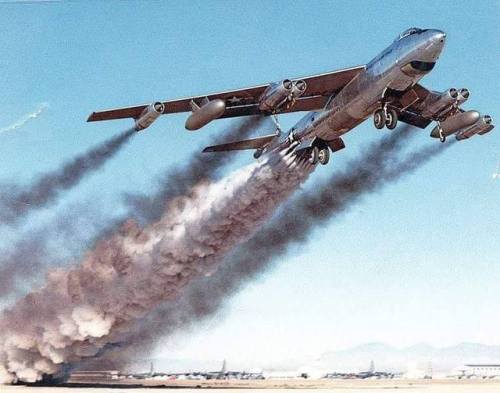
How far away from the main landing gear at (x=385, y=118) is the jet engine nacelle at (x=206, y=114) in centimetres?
495

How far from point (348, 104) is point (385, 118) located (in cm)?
121

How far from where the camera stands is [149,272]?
2748cm

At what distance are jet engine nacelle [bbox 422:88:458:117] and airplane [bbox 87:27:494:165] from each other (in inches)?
1.3

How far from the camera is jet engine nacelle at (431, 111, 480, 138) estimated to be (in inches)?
978

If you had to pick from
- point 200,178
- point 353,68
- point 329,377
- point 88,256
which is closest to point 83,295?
point 88,256

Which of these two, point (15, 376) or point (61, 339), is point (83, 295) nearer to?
point (61, 339)

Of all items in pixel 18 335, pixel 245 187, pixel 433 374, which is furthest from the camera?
pixel 433 374

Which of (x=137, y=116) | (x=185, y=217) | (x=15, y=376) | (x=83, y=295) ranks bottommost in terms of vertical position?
(x=15, y=376)

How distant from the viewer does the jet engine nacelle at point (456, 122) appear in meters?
24.8

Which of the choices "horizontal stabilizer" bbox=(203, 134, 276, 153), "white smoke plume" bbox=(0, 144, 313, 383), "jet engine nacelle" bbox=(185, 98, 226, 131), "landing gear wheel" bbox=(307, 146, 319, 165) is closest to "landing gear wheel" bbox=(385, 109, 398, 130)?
"landing gear wheel" bbox=(307, 146, 319, 165)

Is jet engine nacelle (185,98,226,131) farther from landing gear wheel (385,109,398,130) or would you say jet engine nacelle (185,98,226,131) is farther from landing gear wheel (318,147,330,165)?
Result: landing gear wheel (385,109,398,130)

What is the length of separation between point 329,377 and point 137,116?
107 ft

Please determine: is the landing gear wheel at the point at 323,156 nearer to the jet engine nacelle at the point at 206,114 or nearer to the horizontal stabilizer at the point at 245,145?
the horizontal stabilizer at the point at 245,145

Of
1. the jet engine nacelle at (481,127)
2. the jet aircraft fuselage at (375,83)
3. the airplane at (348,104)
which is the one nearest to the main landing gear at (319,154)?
the airplane at (348,104)
